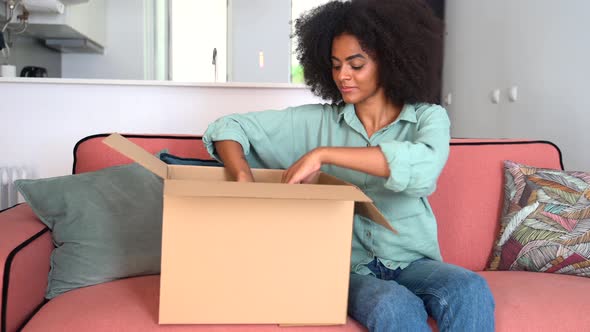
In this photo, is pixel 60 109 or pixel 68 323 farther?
pixel 60 109

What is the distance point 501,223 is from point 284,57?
413cm

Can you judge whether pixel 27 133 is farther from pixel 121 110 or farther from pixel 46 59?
pixel 46 59

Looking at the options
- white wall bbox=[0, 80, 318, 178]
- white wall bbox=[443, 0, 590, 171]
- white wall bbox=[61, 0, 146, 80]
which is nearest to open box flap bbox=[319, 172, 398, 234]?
white wall bbox=[0, 80, 318, 178]

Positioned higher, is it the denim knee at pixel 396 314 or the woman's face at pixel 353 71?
the woman's face at pixel 353 71

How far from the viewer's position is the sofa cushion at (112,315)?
3.47 ft

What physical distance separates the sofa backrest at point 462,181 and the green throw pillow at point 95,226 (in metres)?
0.21

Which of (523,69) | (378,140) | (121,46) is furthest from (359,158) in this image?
(121,46)

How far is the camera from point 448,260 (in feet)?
5.39

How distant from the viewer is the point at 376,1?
1443mm

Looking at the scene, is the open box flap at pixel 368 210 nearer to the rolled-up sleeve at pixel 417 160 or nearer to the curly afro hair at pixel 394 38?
the rolled-up sleeve at pixel 417 160

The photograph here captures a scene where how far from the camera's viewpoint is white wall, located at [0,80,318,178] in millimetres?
2434

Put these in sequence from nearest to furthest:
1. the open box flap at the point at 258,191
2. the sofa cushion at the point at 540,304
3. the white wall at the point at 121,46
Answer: the open box flap at the point at 258,191
the sofa cushion at the point at 540,304
the white wall at the point at 121,46

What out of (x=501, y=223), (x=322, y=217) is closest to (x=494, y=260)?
(x=501, y=223)

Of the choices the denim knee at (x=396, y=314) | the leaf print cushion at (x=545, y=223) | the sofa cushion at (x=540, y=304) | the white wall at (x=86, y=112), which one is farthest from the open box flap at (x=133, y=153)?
the white wall at (x=86, y=112)
